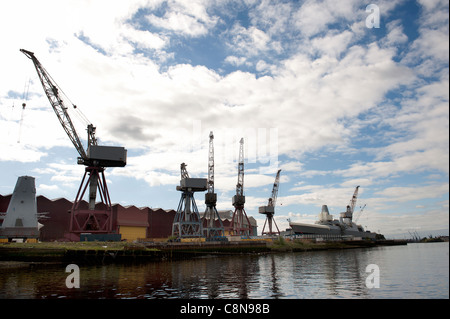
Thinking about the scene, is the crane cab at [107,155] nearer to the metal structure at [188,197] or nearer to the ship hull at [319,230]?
the metal structure at [188,197]

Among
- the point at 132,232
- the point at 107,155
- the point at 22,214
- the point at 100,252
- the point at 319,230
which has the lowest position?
the point at 319,230

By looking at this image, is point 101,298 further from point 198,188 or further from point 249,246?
point 198,188

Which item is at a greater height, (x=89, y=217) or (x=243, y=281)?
(x=89, y=217)

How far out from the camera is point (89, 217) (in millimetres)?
77188

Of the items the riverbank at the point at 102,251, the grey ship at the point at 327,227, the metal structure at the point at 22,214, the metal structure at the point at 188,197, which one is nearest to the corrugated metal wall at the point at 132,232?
the metal structure at the point at 188,197

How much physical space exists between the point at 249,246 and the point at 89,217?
45899 millimetres

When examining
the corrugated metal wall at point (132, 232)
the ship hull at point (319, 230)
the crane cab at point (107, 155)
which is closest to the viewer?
the crane cab at point (107, 155)

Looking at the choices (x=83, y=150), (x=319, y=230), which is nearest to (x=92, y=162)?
(x=83, y=150)

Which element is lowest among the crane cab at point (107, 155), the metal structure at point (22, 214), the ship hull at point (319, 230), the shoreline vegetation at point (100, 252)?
the ship hull at point (319, 230)

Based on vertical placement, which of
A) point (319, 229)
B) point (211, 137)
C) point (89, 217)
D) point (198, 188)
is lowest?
point (319, 229)

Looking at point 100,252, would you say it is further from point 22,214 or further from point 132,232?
point 132,232

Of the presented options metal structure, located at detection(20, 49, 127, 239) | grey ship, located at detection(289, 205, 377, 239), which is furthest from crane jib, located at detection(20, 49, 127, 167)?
grey ship, located at detection(289, 205, 377, 239)

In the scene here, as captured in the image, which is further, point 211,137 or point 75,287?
point 211,137
